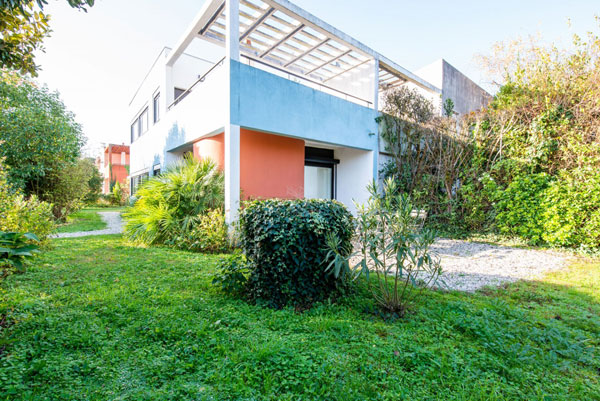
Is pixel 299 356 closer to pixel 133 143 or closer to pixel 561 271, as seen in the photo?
pixel 561 271

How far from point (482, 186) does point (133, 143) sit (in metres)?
19.4

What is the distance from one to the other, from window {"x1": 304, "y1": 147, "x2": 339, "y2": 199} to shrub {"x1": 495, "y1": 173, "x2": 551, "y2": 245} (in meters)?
5.93

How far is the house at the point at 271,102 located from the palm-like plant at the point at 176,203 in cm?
63

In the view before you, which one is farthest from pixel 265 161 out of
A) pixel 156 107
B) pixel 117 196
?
pixel 117 196

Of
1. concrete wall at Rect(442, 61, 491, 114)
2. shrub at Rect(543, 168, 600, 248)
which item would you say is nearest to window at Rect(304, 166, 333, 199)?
shrub at Rect(543, 168, 600, 248)

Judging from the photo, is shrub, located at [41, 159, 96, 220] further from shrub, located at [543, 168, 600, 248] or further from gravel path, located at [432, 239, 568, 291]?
shrub, located at [543, 168, 600, 248]

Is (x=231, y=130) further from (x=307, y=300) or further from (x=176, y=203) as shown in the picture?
(x=307, y=300)

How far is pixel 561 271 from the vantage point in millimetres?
5488

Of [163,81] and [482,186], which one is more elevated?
[163,81]

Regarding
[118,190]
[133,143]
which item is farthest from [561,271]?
[118,190]

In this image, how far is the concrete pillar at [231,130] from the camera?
680 cm

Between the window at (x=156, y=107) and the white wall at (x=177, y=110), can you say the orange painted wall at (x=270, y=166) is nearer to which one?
the white wall at (x=177, y=110)

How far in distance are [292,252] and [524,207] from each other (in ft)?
25.3

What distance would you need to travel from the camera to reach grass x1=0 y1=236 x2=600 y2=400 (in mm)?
2039
